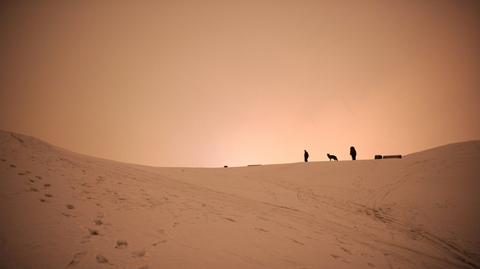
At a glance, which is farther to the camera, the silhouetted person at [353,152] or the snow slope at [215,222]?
the silhouetted person at [353,152]

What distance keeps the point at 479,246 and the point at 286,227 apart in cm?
708

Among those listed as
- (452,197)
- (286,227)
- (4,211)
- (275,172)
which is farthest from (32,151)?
(452,197)

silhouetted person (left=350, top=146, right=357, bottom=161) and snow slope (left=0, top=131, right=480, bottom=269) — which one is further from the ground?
silhouetted person (left=350, top=146, right=357, bottom=161)

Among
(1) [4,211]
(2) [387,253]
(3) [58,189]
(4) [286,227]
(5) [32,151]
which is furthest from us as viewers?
(5) [32,151]

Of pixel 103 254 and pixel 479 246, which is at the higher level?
pixel 479 246

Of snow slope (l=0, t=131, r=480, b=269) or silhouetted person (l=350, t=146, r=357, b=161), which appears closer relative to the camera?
snow slope (l=0, t=131, r=480, b=269)

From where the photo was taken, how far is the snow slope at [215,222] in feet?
14.7

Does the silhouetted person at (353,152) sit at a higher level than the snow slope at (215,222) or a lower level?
higher

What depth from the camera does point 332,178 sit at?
727 inches

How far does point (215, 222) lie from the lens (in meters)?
7.38

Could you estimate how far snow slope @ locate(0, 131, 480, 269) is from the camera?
4480 mm

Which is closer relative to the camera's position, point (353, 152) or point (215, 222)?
point (215, 222)

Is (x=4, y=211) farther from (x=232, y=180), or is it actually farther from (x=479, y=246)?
(x=479, y=246)

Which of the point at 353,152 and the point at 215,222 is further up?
the point at 353,152
